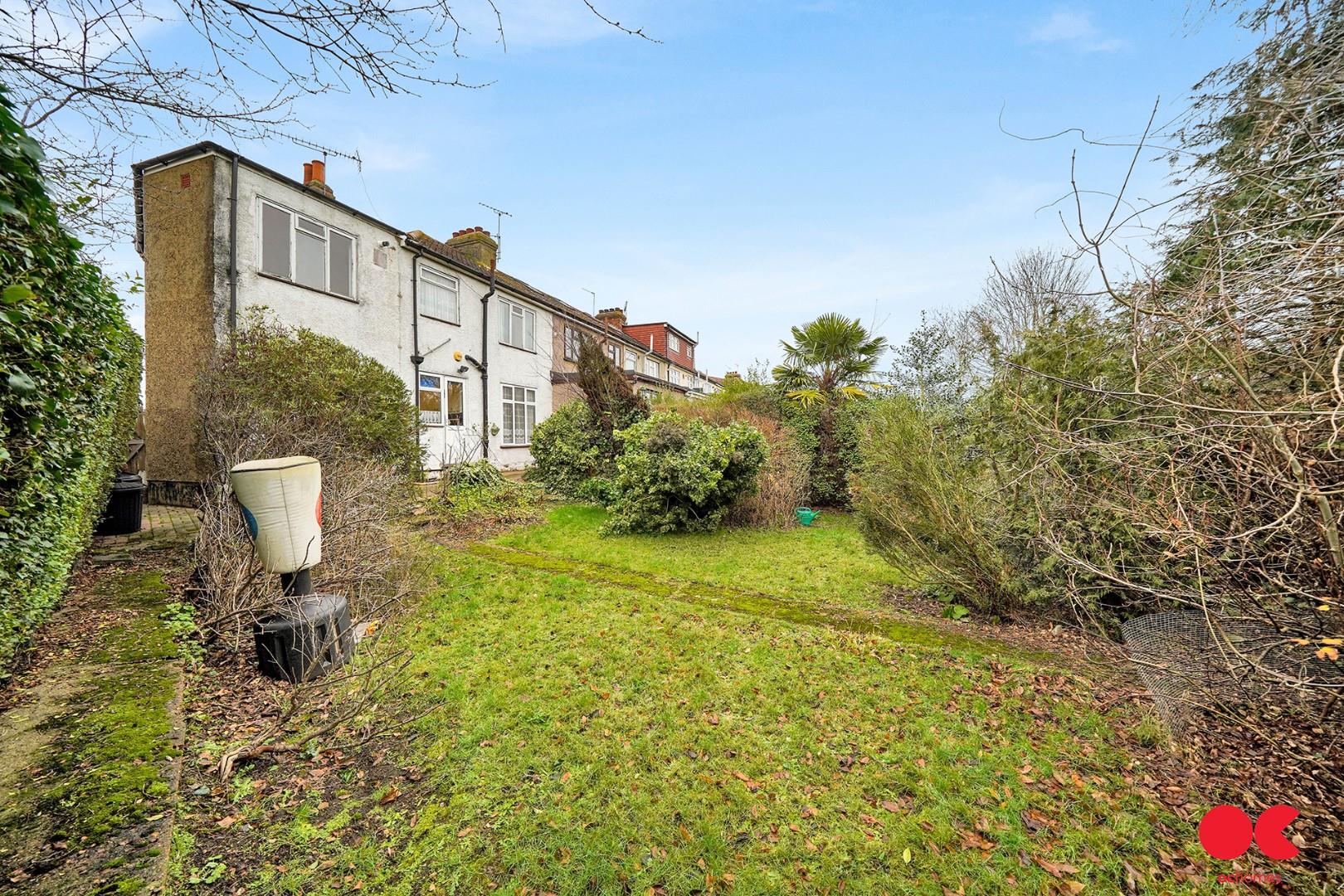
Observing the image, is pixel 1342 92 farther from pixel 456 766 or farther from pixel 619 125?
pixel 456 766

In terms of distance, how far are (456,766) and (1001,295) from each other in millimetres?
21399

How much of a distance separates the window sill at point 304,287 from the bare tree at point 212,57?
8.90 metres

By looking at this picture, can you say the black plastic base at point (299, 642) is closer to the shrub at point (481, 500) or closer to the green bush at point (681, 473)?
the shrub at point (481, 500)

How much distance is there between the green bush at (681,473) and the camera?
932cm

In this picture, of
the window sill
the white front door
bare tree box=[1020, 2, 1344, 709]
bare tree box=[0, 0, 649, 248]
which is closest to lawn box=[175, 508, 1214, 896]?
bare tree box=[1020, 2, 1344, 709]

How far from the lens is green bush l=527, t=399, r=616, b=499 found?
40.4ft

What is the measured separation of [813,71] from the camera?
16.2 feet

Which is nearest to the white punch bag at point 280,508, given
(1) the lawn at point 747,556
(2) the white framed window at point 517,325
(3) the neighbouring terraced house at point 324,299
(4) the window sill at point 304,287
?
(3) the neighbouring terraced house at point 324,299

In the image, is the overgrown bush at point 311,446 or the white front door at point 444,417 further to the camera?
the white front door at point 444,417

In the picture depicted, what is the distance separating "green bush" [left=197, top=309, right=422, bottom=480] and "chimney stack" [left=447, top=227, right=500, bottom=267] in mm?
8483

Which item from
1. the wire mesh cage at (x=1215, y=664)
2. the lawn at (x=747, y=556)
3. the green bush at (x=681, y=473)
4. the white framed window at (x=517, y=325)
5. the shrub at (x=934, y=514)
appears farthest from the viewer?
the white framed window at (x=517, y=325)

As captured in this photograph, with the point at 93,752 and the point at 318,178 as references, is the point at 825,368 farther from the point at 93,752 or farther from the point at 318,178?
the point at 93,752

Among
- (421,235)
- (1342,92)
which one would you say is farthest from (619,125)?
(421,235)

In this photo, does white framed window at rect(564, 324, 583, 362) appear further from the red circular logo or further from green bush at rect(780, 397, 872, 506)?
the red circular logo
